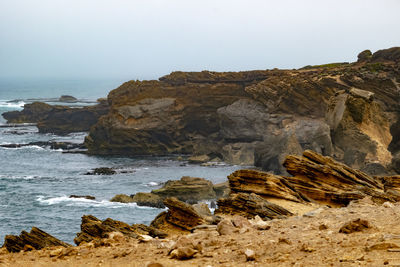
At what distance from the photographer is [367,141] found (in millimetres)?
60875

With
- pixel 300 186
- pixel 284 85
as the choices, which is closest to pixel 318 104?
pixel 284 85

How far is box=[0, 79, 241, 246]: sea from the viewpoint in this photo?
45688 millimetres

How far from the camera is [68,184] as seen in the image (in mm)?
63531

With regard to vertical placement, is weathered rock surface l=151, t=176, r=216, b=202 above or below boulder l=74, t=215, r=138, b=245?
below

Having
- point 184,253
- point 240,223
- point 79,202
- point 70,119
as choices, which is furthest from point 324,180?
point 70,119

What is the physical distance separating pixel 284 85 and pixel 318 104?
6.44 metres

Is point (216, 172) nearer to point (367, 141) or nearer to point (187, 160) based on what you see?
point (187, 160)

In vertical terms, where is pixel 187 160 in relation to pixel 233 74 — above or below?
below

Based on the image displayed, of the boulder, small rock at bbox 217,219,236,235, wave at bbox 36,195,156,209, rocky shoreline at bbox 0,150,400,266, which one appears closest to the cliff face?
wave at bbox 36,195,156,209

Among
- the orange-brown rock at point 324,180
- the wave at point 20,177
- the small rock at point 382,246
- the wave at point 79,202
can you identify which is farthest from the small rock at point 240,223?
the wave at point 20,177

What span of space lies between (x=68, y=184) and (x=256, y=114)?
34.3 metres

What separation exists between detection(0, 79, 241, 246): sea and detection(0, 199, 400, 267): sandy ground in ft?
88.6

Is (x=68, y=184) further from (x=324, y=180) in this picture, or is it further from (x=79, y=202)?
(x=324, y=180)

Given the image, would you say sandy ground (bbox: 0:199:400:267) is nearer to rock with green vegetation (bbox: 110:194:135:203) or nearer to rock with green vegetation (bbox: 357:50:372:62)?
rock with green vegetation (bbox: 110:194:135:203)
